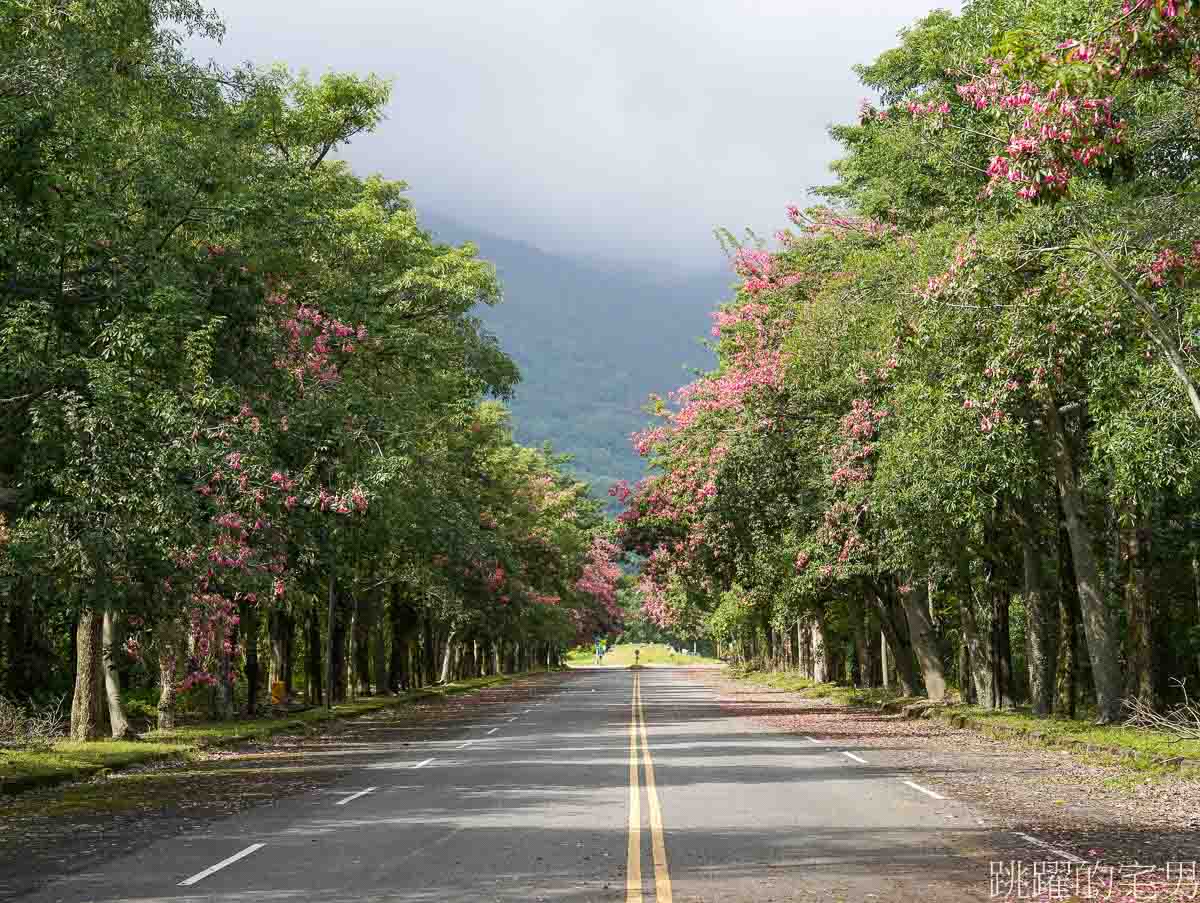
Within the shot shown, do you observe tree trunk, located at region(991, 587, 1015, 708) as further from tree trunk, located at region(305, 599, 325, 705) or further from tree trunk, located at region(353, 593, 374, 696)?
tree trunk, located at region(353, 593, 374, 696)

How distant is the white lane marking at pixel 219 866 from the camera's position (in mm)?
10992

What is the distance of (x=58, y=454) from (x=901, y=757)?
47.2ft

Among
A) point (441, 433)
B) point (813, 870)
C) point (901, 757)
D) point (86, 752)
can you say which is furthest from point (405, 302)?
point (813, 870)

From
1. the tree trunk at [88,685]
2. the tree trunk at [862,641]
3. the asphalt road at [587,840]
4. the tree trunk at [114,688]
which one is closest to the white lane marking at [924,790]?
the asphalt road at [587,840]

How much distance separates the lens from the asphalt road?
10.3 meters

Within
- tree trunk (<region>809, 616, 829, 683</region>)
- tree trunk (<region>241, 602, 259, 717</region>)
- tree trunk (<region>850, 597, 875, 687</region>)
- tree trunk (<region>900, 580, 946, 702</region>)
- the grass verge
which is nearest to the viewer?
the grass verge

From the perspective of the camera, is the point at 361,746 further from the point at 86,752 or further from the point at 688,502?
the point at 688,502

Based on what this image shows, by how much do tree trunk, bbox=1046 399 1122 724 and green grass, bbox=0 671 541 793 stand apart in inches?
686

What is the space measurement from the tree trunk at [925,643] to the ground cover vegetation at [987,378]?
106 mm

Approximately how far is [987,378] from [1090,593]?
24.2ft

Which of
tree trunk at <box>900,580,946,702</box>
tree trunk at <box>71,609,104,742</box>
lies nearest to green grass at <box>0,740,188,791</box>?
tree trunk at <box>71,609,104,742</box>

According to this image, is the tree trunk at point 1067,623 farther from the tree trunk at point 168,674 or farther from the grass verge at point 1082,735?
the tree trunk at point 168,674

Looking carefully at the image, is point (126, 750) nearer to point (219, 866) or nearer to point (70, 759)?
point (70, 759)

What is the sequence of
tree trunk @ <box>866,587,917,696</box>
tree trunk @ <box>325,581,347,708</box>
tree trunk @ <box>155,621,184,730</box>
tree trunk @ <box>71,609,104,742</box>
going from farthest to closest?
tree trunk @ <box>866,587,917,696</box> < tree trunk @ <box>325,581,347,708</box> < tree trunk @ <box>155,621,184,730</box> < tree trunk @ <box>71,609,104,742</box>
